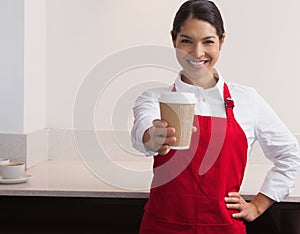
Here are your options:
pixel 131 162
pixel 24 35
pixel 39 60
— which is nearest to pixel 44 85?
pixel 39 60

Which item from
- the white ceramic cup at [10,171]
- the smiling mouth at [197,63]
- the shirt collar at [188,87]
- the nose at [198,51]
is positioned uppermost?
the nose at [198,51]

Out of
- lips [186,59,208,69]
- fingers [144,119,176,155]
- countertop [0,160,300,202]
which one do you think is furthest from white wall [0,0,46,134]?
fingers [144,119,176,155]

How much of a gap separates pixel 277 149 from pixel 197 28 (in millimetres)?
443

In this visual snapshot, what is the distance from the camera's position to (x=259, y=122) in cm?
172

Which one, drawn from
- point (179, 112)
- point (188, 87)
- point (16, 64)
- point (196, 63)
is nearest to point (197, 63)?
point (196, 63)

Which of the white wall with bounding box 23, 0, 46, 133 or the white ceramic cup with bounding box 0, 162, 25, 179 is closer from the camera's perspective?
the white ceramic cup with bounding box 0, 162, 25, 179

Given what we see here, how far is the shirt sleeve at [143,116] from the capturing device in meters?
1.51

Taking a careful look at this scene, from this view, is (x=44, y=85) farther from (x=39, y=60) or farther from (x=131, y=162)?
(x=131, y=162)

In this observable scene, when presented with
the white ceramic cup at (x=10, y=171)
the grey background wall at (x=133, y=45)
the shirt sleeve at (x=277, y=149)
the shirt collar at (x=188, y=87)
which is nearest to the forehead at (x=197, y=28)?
the shirt collar at (x=188, y=87)

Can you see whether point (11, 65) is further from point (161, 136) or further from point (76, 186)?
point (161, 136)

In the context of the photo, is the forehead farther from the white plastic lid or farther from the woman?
the white plastic lid

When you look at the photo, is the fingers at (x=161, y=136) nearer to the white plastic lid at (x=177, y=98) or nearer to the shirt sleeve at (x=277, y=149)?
the white plastic lid at (x=177, y=98)

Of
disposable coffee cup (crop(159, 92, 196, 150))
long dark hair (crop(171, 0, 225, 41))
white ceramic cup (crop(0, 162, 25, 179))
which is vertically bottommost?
white ceramic cup (crop(0, 162, 25, 179))

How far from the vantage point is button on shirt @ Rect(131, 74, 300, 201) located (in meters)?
1.70
